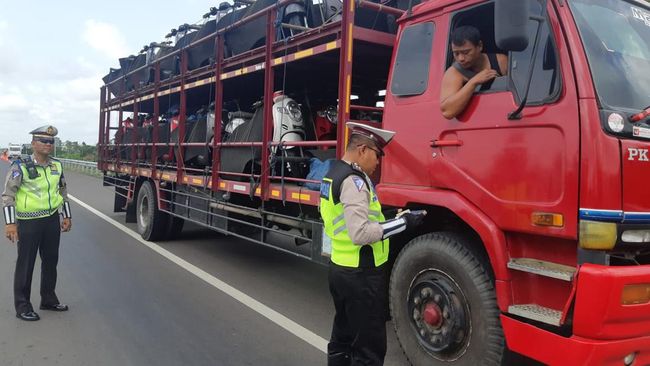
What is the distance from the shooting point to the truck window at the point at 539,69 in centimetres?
273

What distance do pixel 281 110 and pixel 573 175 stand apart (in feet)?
10.5

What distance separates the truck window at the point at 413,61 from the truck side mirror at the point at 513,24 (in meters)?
0.95

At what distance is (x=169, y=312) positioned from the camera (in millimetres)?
4852

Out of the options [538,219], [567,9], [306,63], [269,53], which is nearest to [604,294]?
[538,219]

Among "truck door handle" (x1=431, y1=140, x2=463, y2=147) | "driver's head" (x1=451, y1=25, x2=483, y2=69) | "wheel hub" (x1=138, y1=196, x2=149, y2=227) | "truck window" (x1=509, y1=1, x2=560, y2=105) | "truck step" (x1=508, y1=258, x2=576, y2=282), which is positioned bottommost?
"wheel hub" (x1=138, y1=196, x2=149, y2=227)

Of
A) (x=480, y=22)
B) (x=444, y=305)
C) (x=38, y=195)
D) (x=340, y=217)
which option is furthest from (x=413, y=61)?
(x=38, y=195)

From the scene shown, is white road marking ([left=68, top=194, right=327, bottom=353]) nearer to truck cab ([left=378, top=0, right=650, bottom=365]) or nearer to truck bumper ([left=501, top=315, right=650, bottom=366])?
truck cab ([left=378, top=0, right=650, bottom=365])

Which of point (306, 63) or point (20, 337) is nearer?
point (20, 337)

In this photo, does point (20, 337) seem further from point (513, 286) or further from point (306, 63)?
point (513, 286)

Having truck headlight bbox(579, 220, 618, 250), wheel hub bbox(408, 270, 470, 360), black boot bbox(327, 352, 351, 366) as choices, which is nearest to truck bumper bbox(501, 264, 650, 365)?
truck headlight bbox(579, 220, 618, 250)

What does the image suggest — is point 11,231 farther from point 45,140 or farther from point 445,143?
point 445,143

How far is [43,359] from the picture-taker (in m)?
3.75

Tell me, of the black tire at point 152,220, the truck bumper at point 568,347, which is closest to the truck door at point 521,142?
the truck bumper at point 568,347

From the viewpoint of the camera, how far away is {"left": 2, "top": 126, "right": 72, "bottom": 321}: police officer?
466 centimetres
